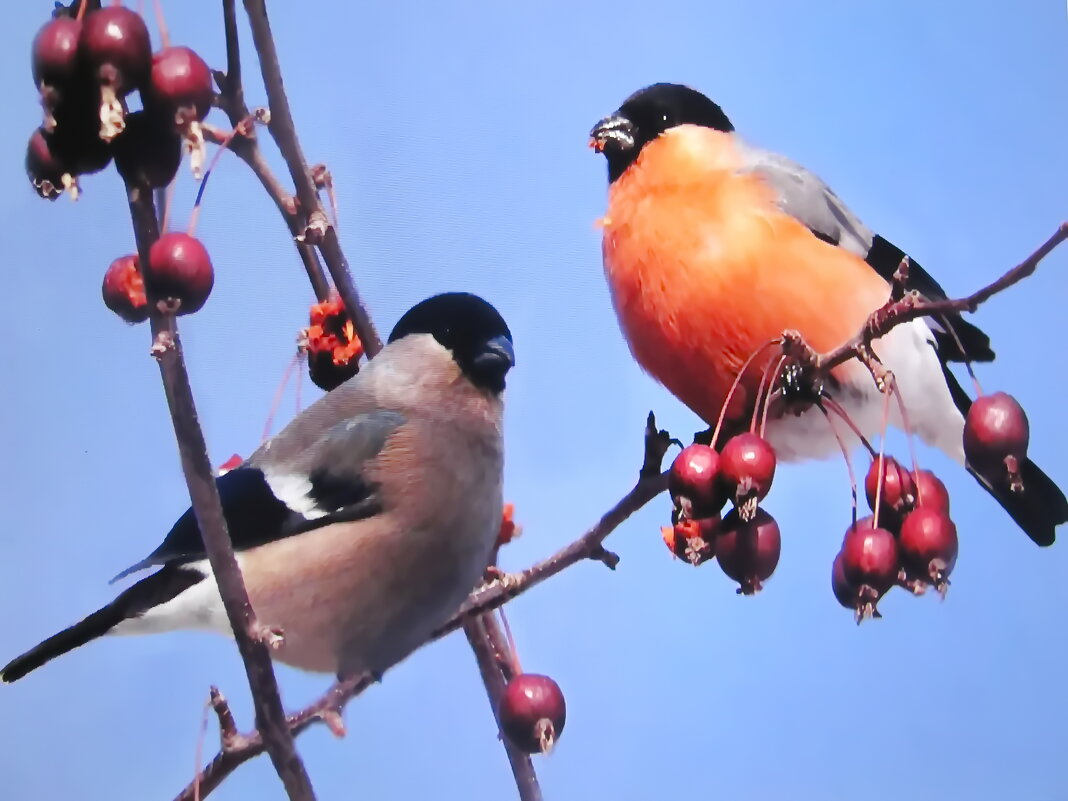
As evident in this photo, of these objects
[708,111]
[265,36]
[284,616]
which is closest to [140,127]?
[265,36]

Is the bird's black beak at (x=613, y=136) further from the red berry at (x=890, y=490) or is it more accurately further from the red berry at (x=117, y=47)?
the red berry at (x=117, y=47)

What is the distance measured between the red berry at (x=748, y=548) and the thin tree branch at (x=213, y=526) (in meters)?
0.24

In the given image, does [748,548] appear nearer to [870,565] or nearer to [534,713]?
[870,565]

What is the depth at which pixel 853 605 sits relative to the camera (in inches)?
21.9

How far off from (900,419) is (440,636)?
1.28 ft

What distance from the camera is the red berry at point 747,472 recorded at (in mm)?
540

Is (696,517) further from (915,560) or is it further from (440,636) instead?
(440,636)

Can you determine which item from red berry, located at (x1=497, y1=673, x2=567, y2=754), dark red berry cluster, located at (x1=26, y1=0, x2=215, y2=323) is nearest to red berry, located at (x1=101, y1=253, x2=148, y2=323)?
dark red berry cluster, located at (x1=26, y1=0, x2=215, y2=323)

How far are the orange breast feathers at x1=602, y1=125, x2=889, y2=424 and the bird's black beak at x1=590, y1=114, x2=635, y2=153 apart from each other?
0.14 ft

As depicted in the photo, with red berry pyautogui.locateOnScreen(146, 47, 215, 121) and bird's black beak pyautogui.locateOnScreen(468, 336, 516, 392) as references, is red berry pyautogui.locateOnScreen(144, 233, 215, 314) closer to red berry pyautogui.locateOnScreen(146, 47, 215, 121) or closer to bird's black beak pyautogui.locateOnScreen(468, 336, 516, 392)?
red berry pyautogui.locateOnScreen(146, 47, 215, 121)

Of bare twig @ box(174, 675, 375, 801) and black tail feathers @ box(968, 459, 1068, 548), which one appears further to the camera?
black tail feathers @ box(968, 459, 1068, 548)

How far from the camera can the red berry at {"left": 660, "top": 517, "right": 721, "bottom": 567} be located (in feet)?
1.93

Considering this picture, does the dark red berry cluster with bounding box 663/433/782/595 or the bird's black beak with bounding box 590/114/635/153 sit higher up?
the bird's black beak with bounding box 590/114/635/153

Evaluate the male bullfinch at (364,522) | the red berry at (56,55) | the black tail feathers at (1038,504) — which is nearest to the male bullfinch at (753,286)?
the black tail feathers at (1038,504)
